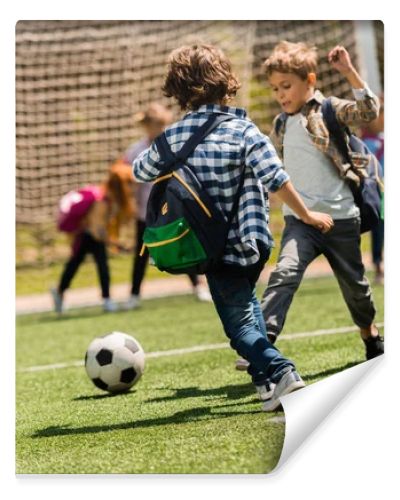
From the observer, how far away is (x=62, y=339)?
622 cm

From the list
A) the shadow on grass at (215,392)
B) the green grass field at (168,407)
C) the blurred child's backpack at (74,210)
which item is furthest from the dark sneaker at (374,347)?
the blurred child's backpack at (74,210)

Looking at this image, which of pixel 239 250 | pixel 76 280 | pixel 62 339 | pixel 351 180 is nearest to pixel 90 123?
pixel 76 280

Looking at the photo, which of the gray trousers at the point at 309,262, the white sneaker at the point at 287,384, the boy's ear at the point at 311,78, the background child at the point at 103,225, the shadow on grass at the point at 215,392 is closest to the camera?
the white sneaker at the point at 287,384

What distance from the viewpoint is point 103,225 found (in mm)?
7684

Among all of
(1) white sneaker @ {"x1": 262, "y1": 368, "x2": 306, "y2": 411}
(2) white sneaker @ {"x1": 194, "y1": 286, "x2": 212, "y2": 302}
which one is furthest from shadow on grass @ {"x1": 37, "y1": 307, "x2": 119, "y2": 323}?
(1) white sneaker @ {"x1": 262, "y1": 368, "x2": 306, "y2": 411}

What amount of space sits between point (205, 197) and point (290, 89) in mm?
945

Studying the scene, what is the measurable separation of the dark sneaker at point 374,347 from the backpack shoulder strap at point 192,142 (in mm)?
1343

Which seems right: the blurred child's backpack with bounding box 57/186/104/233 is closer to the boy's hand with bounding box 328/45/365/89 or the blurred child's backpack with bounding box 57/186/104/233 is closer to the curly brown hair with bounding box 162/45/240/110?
the boy's hand with bounding box 328/45/365/89

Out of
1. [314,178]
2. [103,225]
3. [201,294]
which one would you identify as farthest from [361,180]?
[103,225]

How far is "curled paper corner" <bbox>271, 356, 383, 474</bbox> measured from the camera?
11.2ft

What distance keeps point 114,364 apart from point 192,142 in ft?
3.67

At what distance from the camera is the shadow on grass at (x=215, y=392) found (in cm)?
392

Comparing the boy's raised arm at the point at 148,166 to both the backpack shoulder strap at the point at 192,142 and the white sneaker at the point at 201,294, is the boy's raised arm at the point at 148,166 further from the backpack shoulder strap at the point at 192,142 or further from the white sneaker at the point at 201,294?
the white sneaker at the point at 201,294
